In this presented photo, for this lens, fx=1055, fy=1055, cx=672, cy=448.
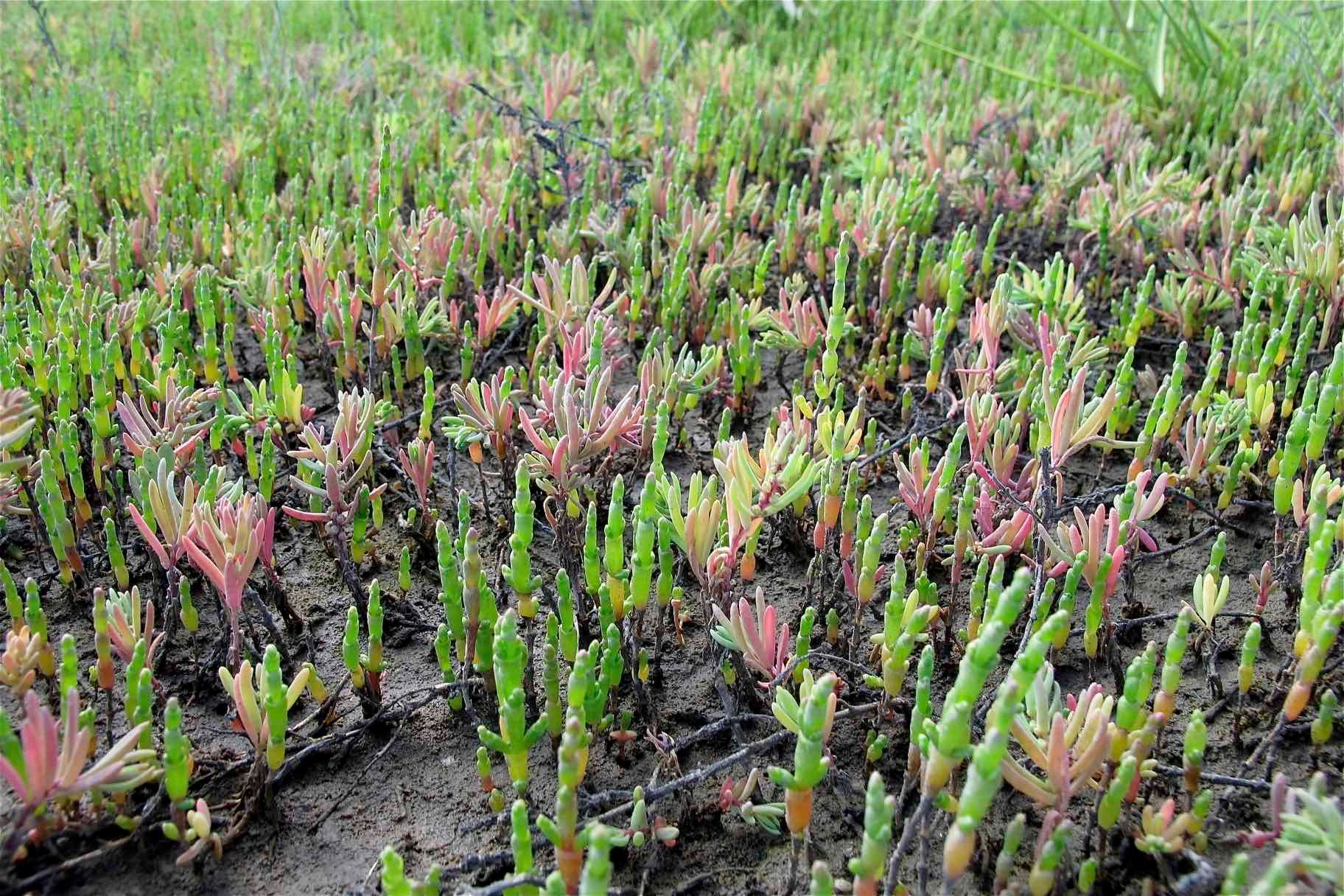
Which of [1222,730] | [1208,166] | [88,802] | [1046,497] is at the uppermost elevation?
[1208,166]

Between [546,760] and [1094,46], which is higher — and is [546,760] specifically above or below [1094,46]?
below

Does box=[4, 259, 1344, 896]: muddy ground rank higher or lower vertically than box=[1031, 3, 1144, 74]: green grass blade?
lower

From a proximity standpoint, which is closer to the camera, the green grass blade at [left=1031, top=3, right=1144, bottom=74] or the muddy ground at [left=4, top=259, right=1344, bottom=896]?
the muddy ground at [left=4, top=259, right=1344, bottom=896]

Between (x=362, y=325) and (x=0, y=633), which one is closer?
(x=0, y=633)

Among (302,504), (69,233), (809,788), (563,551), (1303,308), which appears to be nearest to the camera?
(809,788)

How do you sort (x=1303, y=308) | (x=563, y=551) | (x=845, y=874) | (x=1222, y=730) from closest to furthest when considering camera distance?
(x=845, y=874) < (x=1222, y=730) < (x=563, y=551) < (x=1303, y=308)

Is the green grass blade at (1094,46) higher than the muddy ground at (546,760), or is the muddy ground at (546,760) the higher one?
the green grass blade at (1094,46)

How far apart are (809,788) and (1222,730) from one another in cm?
84

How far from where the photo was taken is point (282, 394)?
2193 millimetres

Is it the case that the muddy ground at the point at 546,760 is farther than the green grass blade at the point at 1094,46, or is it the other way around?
the green grass blade at the point at 1094,46

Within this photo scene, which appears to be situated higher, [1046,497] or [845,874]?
[1046,497]

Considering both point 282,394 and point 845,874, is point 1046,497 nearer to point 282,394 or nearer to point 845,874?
point 845,874

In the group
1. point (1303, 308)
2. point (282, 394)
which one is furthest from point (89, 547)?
point (1303, 308)

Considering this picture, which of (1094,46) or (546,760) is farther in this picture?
(1094,46)
